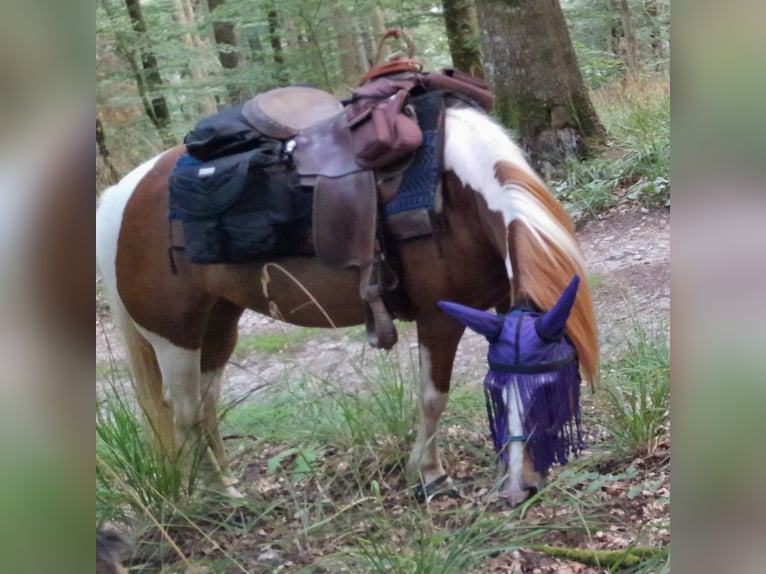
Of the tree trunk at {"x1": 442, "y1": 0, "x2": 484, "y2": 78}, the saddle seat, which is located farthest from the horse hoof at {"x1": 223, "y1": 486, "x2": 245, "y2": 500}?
the tree trunk at {"x1": 442, "y1": 0, "x2": 484, "y2": 78}

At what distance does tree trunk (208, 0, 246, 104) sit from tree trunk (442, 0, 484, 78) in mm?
470

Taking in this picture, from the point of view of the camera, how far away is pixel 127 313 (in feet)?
5.35

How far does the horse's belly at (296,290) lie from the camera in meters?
1.55

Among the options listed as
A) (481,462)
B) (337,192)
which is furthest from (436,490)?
(337,192)

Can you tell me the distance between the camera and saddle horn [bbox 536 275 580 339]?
3.35ft

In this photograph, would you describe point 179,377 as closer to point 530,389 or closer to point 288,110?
point 288,110

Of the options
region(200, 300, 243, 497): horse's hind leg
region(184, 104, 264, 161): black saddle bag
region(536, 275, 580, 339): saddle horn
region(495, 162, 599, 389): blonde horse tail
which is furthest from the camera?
region(184, 104, 264, 161): black saddle bag

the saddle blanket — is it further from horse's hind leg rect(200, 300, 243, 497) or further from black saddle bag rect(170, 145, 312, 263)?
Answer: horse's hind leg rect(200, 300, 243, 497)

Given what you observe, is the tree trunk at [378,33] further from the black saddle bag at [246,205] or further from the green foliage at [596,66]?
the green foliage at [596,66]

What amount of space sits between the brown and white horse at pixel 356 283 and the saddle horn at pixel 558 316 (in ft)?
0.19

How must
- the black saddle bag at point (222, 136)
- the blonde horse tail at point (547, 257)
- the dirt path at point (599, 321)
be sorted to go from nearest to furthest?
the blonde horse tail at point (547, 257), the dirt path at point (599, 321), the black saddle bag at point (222, 136)

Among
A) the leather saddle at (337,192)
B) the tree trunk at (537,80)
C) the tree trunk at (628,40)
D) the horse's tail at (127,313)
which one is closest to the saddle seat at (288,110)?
the leather saddle at (337,192)

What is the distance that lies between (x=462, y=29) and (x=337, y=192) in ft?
1.56
